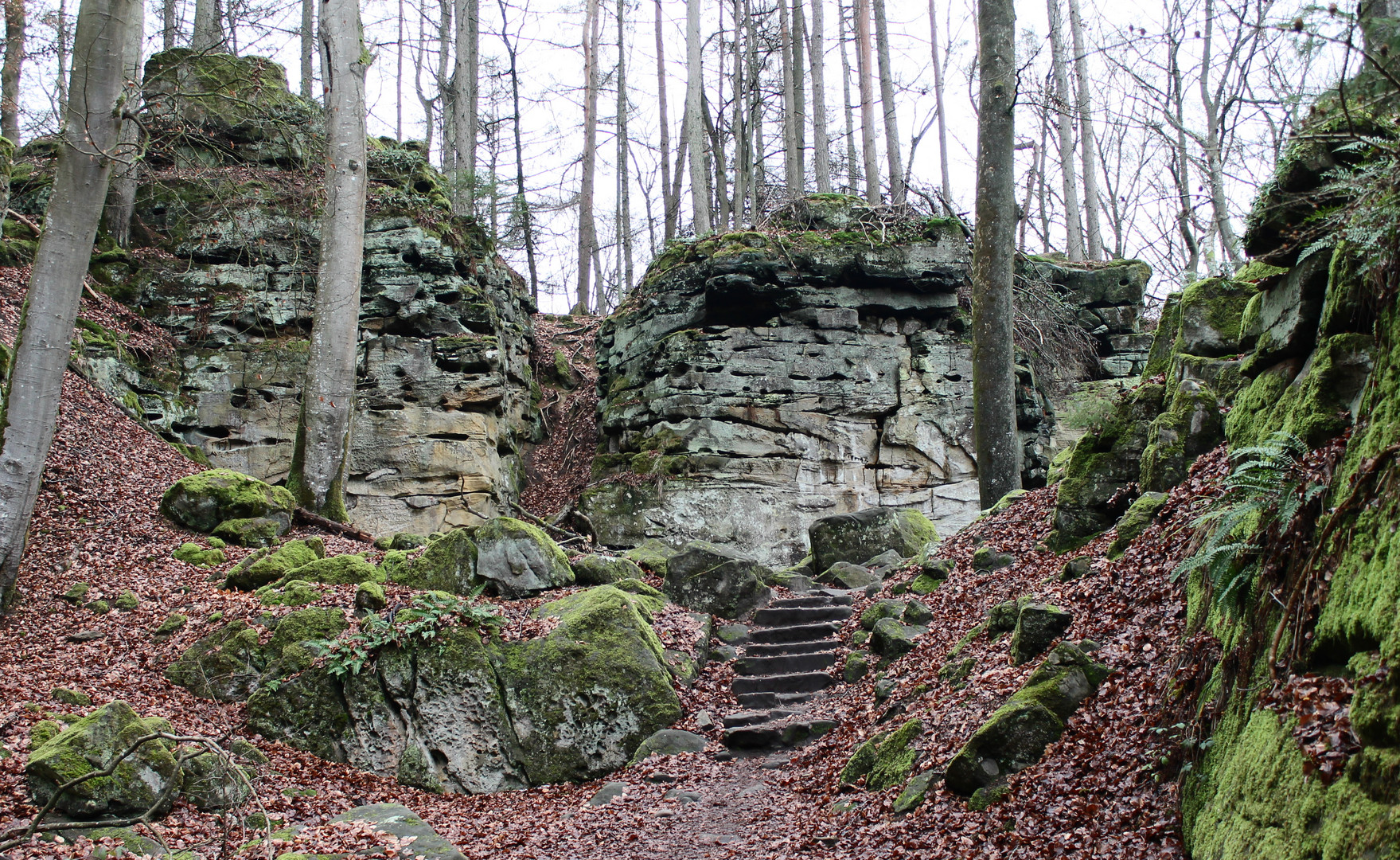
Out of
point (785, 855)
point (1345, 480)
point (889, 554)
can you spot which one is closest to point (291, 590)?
point (785, 855)

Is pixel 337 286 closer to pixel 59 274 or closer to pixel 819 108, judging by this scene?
pixel 59 274

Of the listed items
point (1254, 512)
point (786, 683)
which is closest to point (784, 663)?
point (786, 683)

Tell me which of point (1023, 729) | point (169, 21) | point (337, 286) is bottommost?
point (1023, 729)

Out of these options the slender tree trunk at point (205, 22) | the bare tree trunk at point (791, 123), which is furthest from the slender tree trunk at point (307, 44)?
the bare tree trunk at point (791, 123)

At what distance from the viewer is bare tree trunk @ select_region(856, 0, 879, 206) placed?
19.4m

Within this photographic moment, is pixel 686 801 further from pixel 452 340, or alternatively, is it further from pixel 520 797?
pixel 452 340

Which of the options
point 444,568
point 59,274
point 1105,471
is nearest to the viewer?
point 1105,471

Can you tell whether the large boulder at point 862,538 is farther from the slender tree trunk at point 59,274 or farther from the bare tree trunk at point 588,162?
the bare tree trunk at point 588,162

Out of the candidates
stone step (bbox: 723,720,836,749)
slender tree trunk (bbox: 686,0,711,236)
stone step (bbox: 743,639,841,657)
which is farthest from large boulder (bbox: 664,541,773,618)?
slender tree trunk (bbox: 686,0,711,236)

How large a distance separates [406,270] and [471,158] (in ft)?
17.0

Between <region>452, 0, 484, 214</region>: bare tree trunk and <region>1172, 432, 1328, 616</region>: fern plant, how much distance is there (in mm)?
17090

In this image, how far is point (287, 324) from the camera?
1486 centimetres

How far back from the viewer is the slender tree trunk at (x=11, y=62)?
14.3 m

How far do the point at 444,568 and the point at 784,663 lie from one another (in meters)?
3.73
